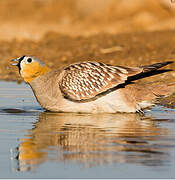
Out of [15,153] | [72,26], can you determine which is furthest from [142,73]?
[72,26]

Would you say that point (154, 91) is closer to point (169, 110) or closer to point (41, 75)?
point (169, 110)

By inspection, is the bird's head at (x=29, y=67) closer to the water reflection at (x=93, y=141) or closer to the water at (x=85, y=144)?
the water at (x=85, y=144)

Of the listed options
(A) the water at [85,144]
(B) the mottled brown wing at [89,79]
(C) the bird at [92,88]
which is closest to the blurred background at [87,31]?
(C) the bird at [92,88]

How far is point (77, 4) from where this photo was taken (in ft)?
84.6

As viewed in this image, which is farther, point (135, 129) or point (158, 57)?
point (158, 57)

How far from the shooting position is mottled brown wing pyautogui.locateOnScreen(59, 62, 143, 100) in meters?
9.90

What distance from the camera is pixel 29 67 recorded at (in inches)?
404

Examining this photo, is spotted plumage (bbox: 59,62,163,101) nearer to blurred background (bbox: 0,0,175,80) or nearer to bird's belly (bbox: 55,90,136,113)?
bird's belly (bbox: 55,90,136,113)

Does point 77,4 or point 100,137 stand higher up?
point 77,4

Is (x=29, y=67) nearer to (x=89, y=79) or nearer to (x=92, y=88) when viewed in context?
(x=89, y=79)

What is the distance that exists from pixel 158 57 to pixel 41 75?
613cm

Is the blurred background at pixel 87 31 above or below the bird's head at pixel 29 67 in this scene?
above

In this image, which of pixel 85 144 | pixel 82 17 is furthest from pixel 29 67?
pixel 82 17

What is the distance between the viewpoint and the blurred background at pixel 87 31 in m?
17.2
